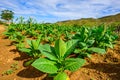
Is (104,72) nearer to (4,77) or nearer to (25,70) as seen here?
(25,70)

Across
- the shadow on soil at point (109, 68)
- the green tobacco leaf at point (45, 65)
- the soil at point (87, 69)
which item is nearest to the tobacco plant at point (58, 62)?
the green tobacco leaf at point (45, 65)

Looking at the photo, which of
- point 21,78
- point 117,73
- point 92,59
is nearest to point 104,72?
point 117,73

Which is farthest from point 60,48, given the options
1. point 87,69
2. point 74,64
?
point 87,69

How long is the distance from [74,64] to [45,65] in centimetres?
47

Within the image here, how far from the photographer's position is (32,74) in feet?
13.2

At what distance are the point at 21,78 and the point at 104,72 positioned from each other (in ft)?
5.13

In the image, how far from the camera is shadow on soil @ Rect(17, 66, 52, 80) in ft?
12.5

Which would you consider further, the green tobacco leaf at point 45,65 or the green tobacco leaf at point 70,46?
the green tobacco leaf at point 70,46

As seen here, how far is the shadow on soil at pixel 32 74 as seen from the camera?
3812 millimetres

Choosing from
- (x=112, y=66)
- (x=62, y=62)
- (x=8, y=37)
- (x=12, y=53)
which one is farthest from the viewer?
(x=8, y=37)

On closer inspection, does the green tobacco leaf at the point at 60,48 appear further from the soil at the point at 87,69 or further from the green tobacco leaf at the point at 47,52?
the soil at the point at 87,69

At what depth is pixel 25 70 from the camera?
425 centimetres

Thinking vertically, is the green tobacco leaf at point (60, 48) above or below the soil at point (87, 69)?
above

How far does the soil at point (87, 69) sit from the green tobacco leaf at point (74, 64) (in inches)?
13.1
